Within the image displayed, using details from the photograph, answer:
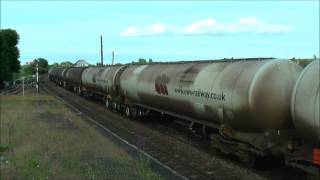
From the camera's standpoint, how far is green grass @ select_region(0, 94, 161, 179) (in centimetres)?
1516

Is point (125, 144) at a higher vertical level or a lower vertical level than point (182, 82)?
lower

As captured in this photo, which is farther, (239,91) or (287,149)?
(239,91)

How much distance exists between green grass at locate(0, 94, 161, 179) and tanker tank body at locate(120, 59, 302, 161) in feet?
8.89

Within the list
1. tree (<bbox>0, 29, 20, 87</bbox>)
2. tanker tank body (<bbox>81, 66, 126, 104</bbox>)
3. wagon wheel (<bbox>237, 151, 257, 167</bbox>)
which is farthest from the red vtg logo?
tree (<bbox>0, 29, 20, 87</bbox>)

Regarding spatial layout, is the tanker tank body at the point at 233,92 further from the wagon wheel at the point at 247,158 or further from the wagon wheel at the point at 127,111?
the wagon wheel at the point at 127,111

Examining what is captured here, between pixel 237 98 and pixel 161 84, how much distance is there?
8242mm

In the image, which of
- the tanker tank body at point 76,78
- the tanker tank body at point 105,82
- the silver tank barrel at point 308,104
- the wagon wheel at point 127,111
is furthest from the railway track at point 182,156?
the tanker tank body at point 76,78

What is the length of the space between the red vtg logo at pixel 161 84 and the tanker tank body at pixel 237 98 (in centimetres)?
5

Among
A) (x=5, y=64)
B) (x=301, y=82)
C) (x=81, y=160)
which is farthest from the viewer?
(x=5, y=64)

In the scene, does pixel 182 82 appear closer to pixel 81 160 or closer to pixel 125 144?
pixel 125 144

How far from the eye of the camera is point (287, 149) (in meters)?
14.3

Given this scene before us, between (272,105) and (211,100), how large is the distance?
3.28 m

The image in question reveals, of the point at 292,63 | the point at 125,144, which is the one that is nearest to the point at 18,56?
the point at 125,144

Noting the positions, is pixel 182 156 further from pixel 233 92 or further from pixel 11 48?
pixel 11 48
